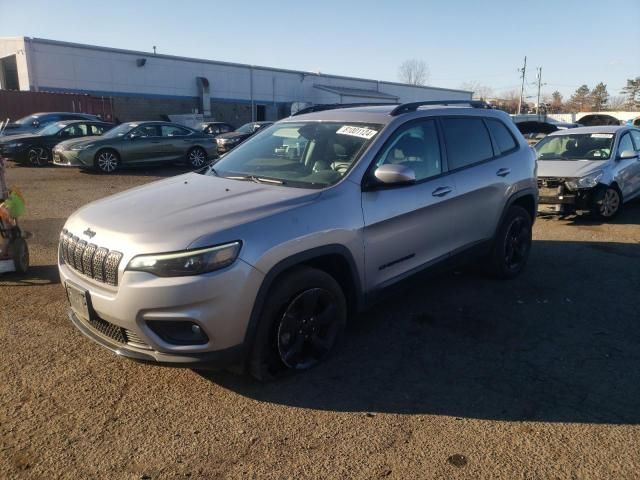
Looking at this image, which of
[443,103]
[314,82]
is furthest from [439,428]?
[314,82]

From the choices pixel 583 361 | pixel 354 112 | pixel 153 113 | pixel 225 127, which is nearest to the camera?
pixel 583 361

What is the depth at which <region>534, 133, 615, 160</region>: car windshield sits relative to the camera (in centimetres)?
898

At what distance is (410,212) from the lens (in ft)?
13.1

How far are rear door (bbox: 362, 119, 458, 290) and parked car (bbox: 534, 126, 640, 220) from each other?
4683 millimetres

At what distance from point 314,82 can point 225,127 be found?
25539mm

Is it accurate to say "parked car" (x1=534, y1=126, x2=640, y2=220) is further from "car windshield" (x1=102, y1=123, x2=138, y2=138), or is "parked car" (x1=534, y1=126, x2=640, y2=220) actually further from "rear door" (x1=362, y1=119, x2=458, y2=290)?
"car windshield" (x1=102, y1=123, x2=138, y2=138)

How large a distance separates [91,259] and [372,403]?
1953mm

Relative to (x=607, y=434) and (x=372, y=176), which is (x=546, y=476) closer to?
(x=607, y=434)

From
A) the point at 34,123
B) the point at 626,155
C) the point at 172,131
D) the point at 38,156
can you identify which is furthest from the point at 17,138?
the point at 626,155

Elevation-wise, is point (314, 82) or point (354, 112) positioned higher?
point (314, 82)

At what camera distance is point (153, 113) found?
35.2 meters

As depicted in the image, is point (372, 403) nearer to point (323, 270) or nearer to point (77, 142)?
point (323, 270)

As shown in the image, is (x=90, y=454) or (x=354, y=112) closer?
(x=90, y=454)

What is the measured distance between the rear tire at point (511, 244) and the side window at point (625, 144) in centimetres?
457
